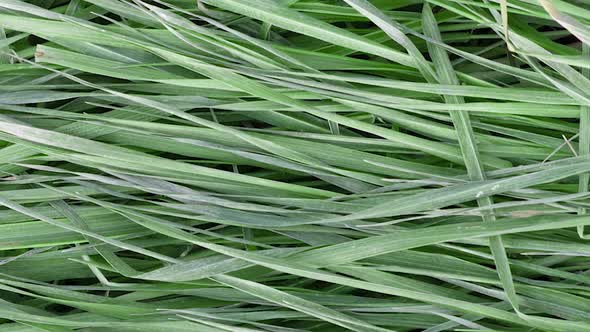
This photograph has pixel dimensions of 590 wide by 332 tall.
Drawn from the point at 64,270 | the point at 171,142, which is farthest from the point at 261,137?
the point at 64,270

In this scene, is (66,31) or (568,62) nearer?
(568,62)

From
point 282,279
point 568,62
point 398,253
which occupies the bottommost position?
point 282,279

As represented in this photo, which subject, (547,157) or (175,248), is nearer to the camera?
(547,157)

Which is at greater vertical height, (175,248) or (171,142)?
(171,142)

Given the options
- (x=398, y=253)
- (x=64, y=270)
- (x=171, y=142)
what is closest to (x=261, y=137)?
(x=171, y=142)

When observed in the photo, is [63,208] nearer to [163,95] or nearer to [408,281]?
[163,95]

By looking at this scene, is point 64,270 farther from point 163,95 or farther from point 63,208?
point 163,95
